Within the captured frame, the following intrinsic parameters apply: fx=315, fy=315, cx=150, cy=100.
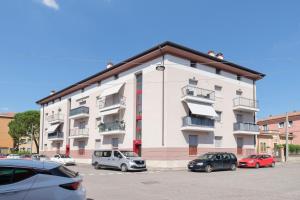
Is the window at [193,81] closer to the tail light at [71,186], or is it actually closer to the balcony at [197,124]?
the balcony at [197,124]

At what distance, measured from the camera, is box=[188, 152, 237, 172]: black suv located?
76.9 feet

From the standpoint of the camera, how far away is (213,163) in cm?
2381

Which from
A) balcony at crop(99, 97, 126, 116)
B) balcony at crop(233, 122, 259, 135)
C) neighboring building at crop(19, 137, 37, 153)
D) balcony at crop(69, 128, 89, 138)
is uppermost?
balcony at crop(99, 97, 126, 116)

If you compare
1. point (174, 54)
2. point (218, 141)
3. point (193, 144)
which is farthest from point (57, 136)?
point (174, 54)

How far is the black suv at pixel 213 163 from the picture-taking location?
76.9ft

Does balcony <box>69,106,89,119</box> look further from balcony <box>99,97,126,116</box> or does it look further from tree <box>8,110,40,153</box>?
tree <box>8,110,40,153</box>

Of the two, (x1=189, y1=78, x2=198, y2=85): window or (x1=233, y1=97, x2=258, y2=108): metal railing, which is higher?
(x1=189, y1=78, x2=198, y2=85): window

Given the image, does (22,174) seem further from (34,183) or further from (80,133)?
(80,133)

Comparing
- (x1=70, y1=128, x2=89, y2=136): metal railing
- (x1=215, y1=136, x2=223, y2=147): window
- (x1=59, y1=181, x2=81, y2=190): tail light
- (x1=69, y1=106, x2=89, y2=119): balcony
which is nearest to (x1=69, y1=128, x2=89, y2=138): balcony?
(x1=70, y1=128, x2=89, y2=136): metal railing

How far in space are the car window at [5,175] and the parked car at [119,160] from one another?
744 inches

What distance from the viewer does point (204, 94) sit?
3030 cm

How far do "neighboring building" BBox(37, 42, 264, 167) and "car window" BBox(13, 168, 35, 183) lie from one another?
20320 mm

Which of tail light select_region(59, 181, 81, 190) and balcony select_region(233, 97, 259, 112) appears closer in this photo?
tail light select_region(59, 181, 81, 190)

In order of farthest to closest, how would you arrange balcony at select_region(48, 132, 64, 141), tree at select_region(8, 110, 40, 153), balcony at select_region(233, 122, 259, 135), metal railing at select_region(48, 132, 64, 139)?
1. tree at select_region(8, 110, 40, 153)
2. metal railing at select_region(48, 132, 64, 139)
3. balcony at select_region(48, 132, 64, 141)
4. balcony at select_region(233, 122, 259, 135)
